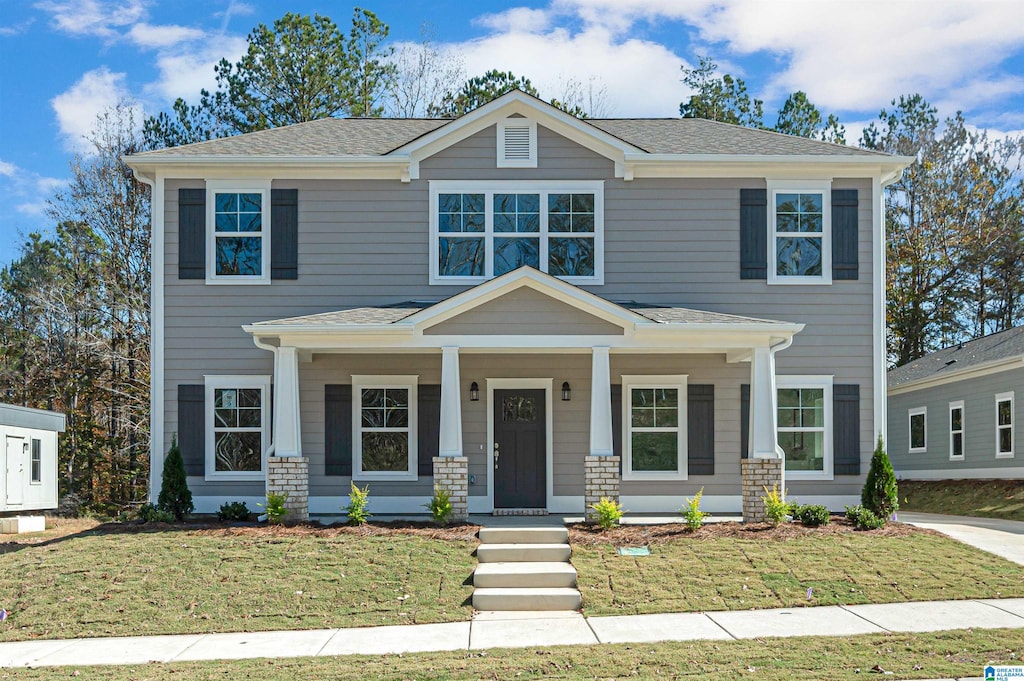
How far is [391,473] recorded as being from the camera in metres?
16.4

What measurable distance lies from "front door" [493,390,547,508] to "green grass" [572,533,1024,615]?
3.73m

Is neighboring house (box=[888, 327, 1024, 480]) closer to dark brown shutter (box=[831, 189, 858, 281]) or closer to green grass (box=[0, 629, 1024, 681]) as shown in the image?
dark brown shutter (box=[831, 189, 858, 281])

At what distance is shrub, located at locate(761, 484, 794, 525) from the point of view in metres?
14.1

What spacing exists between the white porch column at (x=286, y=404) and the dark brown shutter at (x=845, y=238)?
9.13 metres

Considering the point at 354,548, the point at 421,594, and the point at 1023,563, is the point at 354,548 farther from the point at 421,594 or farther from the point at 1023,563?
the point at 1023,563

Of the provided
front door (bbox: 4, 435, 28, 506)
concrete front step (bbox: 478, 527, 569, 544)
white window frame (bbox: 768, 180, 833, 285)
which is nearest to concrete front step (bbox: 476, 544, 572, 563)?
concrete front step (bbox: 478, 527, 569, 544)

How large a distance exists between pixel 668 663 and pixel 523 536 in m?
4.80

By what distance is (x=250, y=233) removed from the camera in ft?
54.6

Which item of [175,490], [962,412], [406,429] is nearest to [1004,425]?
[962,412]

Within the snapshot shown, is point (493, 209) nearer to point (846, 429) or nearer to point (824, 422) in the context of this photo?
point (824, 422)

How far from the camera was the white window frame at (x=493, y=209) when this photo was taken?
16.6m

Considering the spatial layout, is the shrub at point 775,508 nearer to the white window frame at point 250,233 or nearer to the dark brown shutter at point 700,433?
the dark brown shutter at point 700,433

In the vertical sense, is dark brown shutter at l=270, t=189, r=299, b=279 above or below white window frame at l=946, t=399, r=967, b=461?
above

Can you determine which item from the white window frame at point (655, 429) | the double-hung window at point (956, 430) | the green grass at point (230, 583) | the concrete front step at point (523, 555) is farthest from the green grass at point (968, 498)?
the green grass at point (230, 583)
